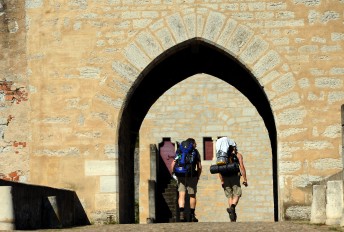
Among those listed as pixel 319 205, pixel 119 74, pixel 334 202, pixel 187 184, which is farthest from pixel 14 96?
pixel 334 202

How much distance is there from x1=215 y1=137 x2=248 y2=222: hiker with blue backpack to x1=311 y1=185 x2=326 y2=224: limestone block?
167 cm

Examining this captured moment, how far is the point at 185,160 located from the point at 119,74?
4.70 feet

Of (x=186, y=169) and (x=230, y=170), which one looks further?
(x=186, y=169)

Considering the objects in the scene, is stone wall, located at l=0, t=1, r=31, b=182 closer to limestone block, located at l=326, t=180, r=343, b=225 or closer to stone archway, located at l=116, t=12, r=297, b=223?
stone archway, located at l=116, t=12, r=297, b=223

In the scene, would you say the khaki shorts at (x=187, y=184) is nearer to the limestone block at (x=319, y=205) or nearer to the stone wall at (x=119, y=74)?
the stone wall at (x=119, y=74)

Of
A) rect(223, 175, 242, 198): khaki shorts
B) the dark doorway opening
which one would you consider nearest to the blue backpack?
rect(223, 175, 242, 198): khaki shorts

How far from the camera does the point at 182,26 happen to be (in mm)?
11984

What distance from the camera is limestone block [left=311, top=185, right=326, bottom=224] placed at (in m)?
9.66

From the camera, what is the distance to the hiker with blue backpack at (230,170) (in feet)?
37.3

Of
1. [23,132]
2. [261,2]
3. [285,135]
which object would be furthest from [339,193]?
[23,132]

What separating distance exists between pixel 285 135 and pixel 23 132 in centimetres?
342

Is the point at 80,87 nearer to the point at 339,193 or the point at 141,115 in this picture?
the point at 141,115

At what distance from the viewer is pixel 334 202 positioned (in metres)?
9.21

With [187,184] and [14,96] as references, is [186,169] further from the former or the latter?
[14,96]
